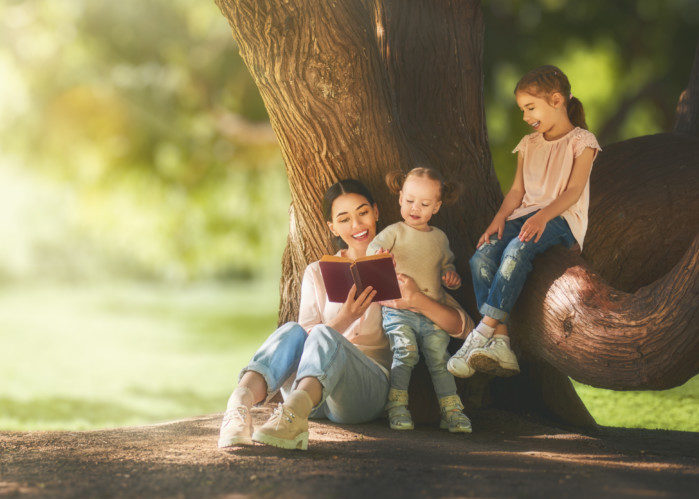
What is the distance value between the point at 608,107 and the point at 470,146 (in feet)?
25.9

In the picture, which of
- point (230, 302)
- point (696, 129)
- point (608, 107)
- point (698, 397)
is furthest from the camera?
point (230, 302)

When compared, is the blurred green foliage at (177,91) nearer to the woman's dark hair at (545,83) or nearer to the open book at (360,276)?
the woman's dark hair at (545,83)

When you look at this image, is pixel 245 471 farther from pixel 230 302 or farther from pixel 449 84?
pixel 230 302

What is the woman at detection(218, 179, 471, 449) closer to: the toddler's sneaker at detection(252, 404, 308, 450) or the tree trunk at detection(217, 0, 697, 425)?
the toddler's sneaker at detection(252, 404, 308, 450)

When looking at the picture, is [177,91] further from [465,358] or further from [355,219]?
[465,358]

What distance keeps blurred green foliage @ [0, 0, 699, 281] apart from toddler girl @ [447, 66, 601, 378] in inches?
257

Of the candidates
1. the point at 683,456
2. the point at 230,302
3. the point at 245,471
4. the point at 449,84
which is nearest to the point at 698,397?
the point at 683,456

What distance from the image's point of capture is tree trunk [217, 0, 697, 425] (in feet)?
A: 13.8

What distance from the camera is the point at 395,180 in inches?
180

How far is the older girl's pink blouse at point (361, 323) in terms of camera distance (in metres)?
4.46

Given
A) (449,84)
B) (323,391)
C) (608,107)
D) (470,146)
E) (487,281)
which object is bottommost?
(323,391)

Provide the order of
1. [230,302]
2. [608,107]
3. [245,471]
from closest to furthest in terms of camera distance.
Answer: [245,471], [608,107], [230,302]

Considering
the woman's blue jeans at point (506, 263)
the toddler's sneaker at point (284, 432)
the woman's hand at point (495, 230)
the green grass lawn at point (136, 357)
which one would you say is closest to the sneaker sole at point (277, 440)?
the toddler's sneaker at point (284, 432)

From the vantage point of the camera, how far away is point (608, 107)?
12.3 meters
